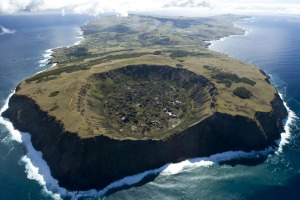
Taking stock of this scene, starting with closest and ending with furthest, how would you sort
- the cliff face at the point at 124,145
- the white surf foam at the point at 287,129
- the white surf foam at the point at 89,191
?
the white surf foam at the point at 89,191 → the cliff face at the point at 124,145 → the white surf foam at the point at 287,129

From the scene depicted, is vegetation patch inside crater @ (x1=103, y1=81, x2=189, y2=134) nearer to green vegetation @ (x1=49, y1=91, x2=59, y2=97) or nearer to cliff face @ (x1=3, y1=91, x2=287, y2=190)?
cliff face @ (x1=3, y1=91, x2=287, y2=190)

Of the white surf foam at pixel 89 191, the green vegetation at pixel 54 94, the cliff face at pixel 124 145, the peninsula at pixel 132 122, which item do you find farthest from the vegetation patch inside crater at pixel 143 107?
the white surf foam at pixel 89 191

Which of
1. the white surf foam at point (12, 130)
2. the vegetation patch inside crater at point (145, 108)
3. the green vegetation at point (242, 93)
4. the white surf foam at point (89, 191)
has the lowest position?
the white surf foam at point (12, 130)

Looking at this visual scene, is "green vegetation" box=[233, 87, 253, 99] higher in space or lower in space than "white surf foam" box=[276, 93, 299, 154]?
higher

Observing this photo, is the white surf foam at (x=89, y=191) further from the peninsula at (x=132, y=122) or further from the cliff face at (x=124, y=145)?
the peninsula at (x=132, y=122)

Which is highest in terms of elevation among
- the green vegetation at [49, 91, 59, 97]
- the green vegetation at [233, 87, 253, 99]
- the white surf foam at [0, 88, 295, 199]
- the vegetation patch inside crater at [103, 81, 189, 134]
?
the green vegetation at [233, 87, 253, 99]

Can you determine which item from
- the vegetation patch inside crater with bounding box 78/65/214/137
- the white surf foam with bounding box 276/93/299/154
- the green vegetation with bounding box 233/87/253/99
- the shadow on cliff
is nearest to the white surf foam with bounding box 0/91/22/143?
the vegetation patch inside crater with bounding box 78/65/214/137
